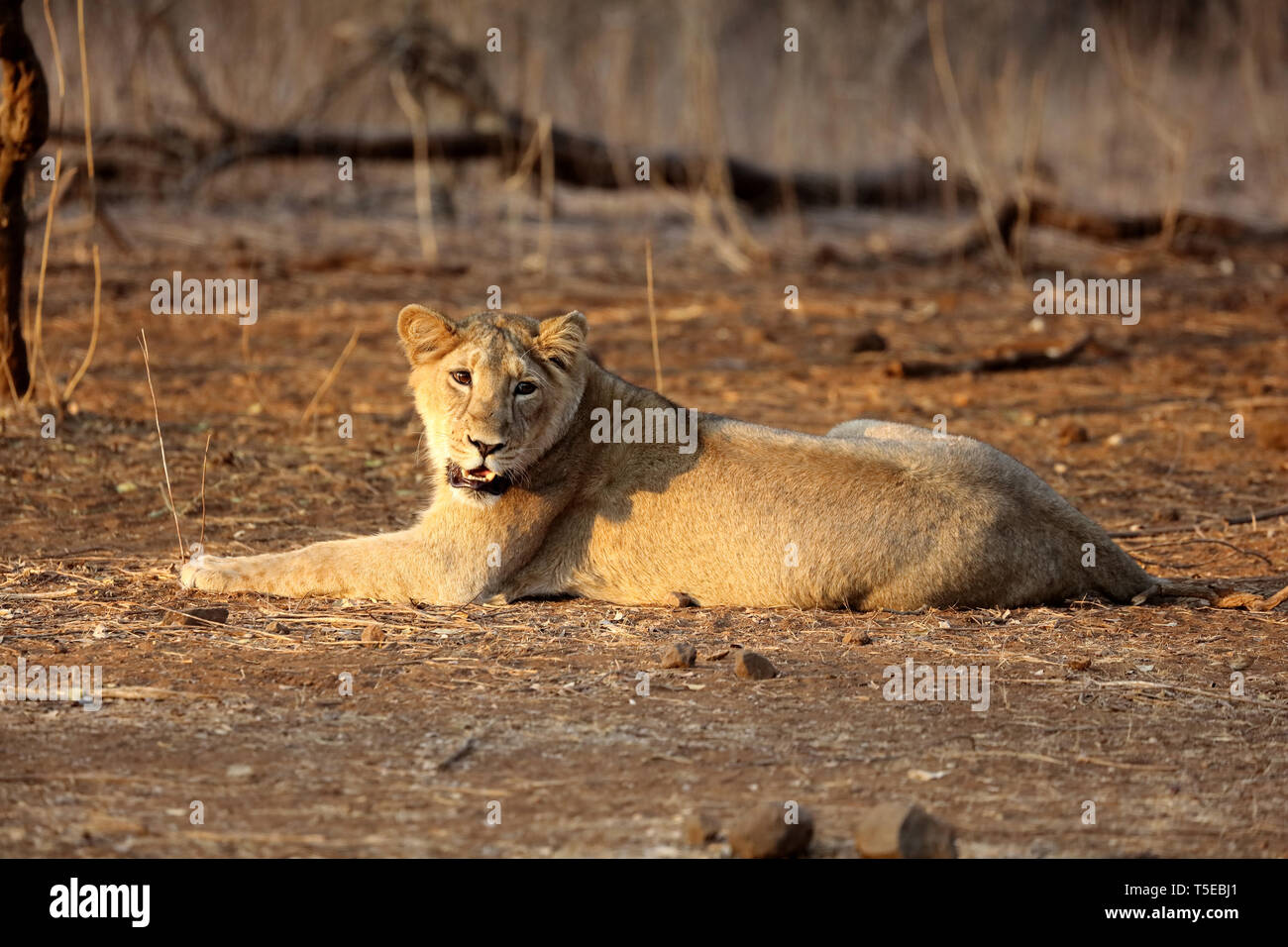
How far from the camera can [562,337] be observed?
20.5 ft

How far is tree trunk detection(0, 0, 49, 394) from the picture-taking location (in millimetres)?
8195

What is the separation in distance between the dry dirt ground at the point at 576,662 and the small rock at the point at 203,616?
6 cm

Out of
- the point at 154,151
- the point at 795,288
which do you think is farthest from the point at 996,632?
the point at 154,151

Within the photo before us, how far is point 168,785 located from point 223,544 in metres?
3.11

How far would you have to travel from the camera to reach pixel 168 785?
419 centimetres

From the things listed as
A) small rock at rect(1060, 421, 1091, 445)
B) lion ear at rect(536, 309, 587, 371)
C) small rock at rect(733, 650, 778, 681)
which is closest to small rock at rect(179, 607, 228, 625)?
lion ear at rect(536, 309, 587, 371)

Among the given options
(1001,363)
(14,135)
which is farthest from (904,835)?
(1001,363)

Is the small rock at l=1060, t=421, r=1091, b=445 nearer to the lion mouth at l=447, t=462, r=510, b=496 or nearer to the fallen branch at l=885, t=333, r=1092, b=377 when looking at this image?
the fallen branch at l=885, t=333, r=1092, b=377

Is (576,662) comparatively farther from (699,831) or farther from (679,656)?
(699,831)

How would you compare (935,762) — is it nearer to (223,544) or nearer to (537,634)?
(537,634)

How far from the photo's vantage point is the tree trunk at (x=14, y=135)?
26.9 feet

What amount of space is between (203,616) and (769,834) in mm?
2892

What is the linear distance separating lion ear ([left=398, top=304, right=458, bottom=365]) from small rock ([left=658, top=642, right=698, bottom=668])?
171 cm

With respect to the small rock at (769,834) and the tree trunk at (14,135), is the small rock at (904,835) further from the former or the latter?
the tree trunk at (14,135)
